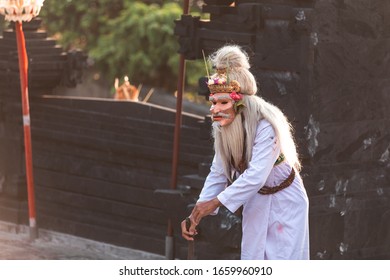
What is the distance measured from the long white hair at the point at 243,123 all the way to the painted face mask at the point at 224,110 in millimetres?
33

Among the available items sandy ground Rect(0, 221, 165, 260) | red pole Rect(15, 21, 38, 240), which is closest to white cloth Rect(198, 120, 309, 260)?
sandy ground Rect(0, 221, 165, 260)

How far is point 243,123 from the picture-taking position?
→ 30.3 feet

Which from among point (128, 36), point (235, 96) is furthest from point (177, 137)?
point (128, 36)

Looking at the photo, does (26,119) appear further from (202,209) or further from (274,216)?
(202,209)

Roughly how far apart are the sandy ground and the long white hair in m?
4.87

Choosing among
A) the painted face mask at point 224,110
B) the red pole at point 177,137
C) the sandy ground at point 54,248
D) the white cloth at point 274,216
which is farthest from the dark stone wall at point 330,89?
the painted face mask at point 224,110

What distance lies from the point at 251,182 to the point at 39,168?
6922mm

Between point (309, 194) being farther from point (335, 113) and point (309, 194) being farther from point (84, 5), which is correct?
point (84, 5)

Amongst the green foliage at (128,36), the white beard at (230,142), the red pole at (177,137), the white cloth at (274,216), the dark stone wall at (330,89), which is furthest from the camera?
the green foliage at (128,36)

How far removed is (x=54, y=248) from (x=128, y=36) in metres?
16.4

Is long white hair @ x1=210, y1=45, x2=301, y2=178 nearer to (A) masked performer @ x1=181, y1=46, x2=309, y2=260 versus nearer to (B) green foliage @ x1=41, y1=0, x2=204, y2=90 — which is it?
(A) masked performer @ x1=181, y1=46, x2=309, y2=260

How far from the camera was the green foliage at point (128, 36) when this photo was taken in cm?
2997

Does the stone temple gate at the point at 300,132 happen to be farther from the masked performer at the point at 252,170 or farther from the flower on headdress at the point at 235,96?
the flower on headdress at the point at 235,96

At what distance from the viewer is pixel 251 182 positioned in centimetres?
913
